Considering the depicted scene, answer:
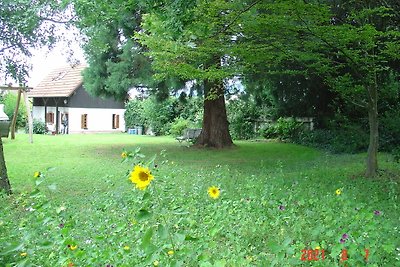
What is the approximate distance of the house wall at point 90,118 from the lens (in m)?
28.7

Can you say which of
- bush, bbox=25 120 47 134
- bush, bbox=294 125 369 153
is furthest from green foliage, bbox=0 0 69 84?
bush, bbox=25 120 47 134

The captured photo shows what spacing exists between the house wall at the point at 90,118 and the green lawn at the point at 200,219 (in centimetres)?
1952

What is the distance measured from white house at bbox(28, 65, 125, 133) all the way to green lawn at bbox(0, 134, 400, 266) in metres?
19.6

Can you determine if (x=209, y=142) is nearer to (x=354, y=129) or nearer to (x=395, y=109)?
(x=354, y=129)

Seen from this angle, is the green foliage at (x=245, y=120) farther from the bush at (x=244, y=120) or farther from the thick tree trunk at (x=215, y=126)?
the thick tree trunk at (x=215, y=126)

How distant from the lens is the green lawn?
2500 millimetres

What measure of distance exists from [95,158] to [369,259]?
384 inches

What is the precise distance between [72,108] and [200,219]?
1022 inches

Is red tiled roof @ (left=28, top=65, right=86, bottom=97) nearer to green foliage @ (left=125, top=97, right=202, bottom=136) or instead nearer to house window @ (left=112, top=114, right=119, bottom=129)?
house window @ (left=112, top=114, right=119, bottom=129)

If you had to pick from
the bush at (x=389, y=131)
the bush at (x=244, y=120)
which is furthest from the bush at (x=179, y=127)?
the bush at (x=389, y=131)

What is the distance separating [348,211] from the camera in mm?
3812

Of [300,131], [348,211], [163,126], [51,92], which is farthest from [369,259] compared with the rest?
[51,92]

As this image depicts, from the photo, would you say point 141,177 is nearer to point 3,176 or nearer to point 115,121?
point 3,176

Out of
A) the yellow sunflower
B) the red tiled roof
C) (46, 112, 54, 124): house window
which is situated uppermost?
the red tiled roof
